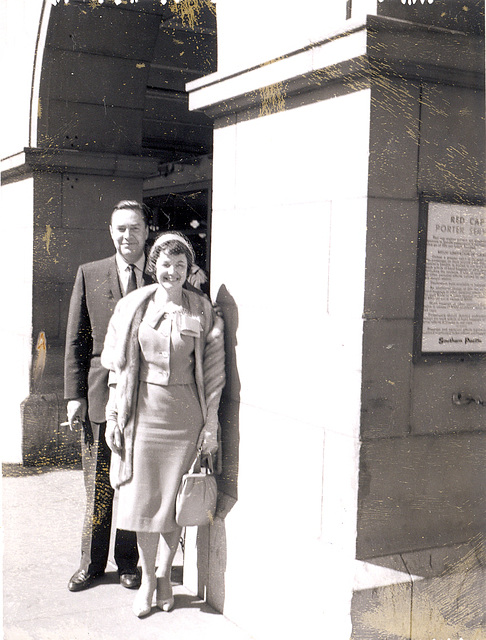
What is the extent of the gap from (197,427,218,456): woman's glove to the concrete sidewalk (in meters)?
0.94

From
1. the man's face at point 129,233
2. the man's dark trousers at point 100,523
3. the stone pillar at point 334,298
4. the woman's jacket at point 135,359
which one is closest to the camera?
the stone pillar at point 334,298

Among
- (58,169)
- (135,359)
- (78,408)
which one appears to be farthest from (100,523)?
(58,169)

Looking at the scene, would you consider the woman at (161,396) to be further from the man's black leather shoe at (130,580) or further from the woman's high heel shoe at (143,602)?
the man's black leather shoe at (130,580)

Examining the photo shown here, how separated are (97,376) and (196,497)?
1.02 meters

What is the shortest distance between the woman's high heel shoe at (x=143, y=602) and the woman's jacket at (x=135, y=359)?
626mm

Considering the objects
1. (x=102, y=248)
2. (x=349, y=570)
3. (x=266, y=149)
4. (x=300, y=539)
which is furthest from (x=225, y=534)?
(x=102, y=248)

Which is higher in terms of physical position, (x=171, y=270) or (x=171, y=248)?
(x=171, y=248)

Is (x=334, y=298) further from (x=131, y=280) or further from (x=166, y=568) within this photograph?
(x=166, y=568)

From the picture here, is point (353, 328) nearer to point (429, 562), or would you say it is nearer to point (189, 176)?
point (429, 562)

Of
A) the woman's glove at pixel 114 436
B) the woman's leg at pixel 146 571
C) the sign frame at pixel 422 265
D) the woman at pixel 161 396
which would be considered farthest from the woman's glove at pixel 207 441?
the sign frame at pixel 422 265

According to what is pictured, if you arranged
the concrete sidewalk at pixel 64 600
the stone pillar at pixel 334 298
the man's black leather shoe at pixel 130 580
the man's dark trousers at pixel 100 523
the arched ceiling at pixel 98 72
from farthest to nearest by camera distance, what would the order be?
the arched ceiling at pixel 98 72 < the man's dark trousers at pixel 100 523 < the man's black leather shoe at pixel 130 580 < the concrete sidewalk at pixel 64 600 < the stone pillar at pixel 334 298

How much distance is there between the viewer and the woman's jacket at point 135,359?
4.17 meters

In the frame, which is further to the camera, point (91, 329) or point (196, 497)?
point (91, 329)

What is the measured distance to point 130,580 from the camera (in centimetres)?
466
